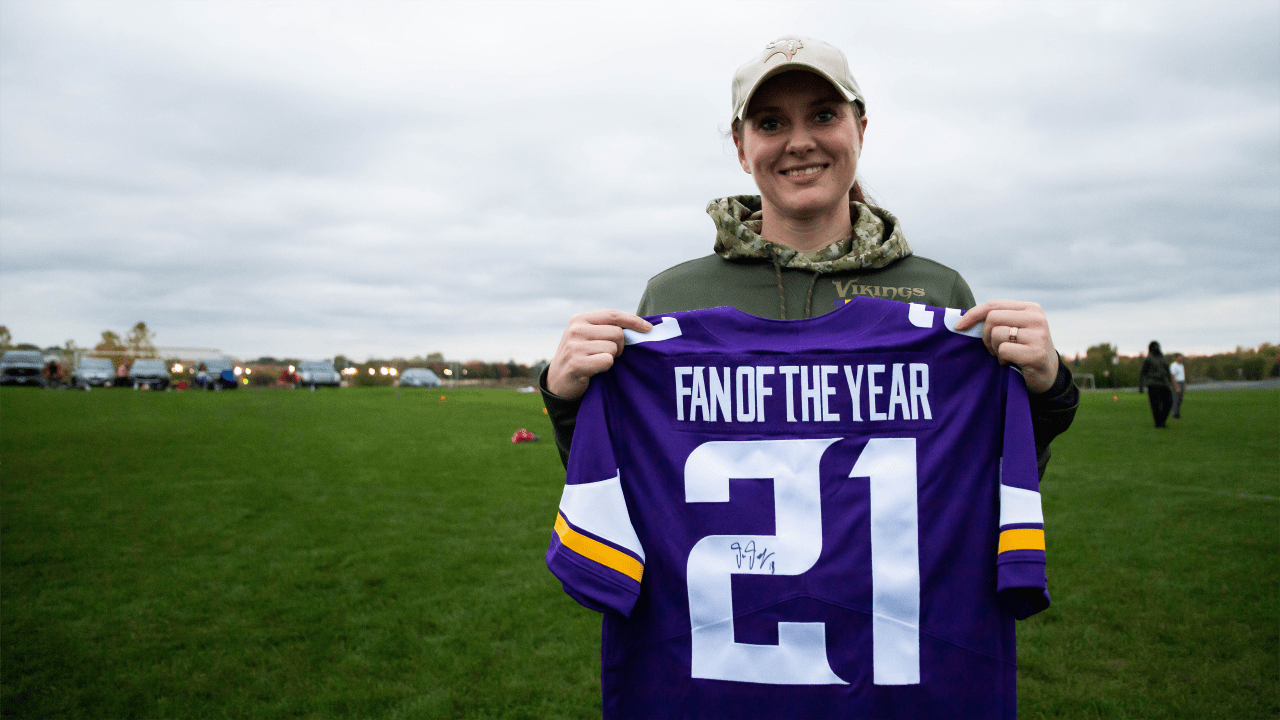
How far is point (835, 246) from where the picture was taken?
2025 millimetres

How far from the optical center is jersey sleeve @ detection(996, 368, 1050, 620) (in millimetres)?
1704

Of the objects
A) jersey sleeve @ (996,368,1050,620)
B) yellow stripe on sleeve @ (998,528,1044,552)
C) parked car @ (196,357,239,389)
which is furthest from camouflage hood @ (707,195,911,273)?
parked car @ (196,357,239,389)

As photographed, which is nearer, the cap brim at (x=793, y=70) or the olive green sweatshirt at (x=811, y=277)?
the cap brim at (x=793, y=70)

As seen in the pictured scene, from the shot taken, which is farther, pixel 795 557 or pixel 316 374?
pixel 316 374

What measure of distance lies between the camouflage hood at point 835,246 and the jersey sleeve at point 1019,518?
501 mm

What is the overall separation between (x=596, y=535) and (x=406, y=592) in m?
4.52

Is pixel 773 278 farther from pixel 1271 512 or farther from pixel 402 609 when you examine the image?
pixel 1271 512

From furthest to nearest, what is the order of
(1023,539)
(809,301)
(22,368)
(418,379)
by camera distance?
(418,379) < (22,368) < (809,301) < (1023,539)

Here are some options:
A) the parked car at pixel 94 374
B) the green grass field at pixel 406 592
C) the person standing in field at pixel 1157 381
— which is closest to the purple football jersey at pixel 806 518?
the green grass field at pixel 406 592

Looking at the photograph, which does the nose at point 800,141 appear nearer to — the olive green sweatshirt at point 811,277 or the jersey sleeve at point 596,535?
the olive green sweatshirt at point 811,277

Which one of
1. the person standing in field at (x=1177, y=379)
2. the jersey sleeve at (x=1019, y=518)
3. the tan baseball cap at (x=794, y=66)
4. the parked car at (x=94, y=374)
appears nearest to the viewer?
the jersey sleeve at (x=1019, y=518)

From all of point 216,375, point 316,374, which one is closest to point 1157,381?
point 316,374

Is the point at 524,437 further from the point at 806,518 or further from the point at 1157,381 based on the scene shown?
the point at 1157,381
